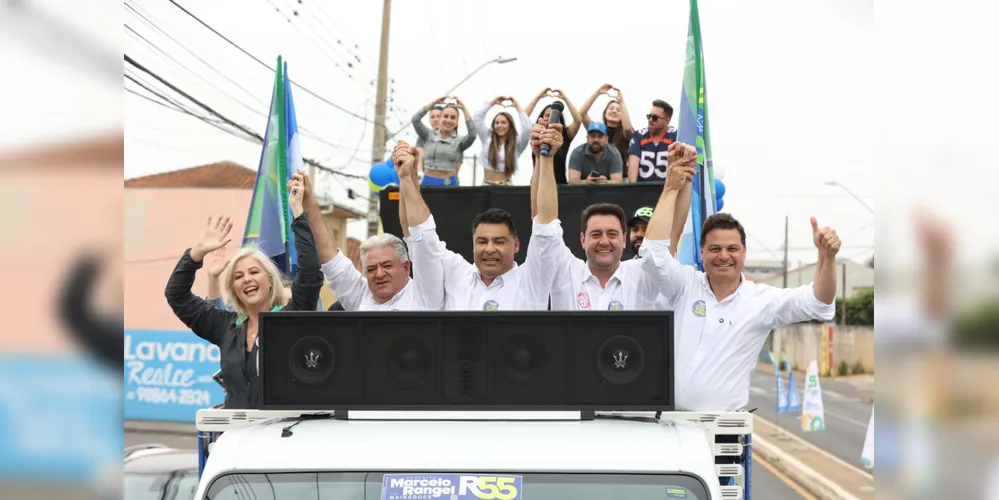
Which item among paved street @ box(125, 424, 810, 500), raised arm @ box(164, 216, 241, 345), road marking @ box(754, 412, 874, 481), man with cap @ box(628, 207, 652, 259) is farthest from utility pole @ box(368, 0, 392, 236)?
raised arm @ box(164, 216, 241, 345)

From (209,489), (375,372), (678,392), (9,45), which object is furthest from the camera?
(678,392)

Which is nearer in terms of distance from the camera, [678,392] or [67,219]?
[67,219]

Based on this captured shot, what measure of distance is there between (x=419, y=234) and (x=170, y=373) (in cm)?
1465

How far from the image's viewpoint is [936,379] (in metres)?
1.28

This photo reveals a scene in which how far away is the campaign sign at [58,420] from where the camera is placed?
112 cm

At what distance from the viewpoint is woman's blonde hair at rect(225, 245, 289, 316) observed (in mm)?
4332

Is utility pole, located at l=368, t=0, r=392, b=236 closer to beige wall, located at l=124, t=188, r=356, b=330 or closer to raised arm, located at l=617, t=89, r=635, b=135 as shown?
beige wall, located at l=124, t=188, r=356, b=330

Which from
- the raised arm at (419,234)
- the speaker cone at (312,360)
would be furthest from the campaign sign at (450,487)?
the raised arm at (419,234)

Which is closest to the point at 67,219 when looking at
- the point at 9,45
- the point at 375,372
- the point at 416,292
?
the point at 9,45

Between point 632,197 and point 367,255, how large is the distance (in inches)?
92.6

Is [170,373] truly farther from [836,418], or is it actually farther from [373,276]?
[836,418]

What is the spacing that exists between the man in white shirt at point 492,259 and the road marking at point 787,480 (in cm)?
1036

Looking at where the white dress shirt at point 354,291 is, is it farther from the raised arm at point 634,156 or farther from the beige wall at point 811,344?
the beige wall at point 811,344

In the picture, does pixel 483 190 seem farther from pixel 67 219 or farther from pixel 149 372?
pixel 149 372
